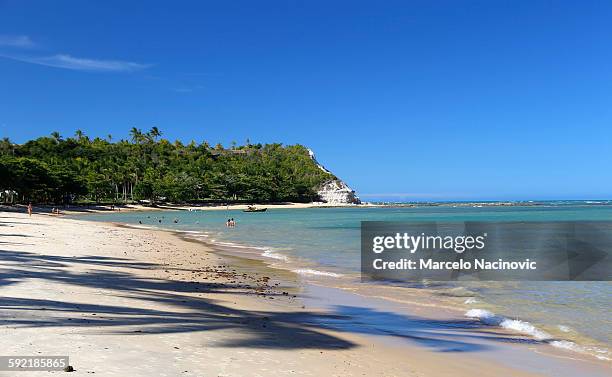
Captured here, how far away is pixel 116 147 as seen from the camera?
19725cm

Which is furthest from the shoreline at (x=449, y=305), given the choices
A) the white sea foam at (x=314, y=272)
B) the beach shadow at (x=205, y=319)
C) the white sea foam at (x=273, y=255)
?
the white sea foam at (x=273, y=255)

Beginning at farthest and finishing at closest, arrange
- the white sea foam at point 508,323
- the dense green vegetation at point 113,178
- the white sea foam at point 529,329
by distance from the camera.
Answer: the dense green vegetation at point 113,178 → the white sea foam at point 508,323 → the white sea foam at point 529,329

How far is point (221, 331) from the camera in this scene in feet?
28.7

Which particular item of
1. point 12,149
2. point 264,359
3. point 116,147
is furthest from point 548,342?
point 116,147

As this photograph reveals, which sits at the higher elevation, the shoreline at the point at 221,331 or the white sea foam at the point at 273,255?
the shoreline at the point at 221,331

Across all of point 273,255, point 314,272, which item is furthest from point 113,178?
point 314,272

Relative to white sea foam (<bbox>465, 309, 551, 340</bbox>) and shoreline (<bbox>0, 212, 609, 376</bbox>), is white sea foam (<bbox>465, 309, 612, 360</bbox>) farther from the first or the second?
shoreline (<bbox>0, 212, 609, 376</bbox>)

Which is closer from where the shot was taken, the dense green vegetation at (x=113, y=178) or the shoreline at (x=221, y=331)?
the shoreline at (x=221, y=331)

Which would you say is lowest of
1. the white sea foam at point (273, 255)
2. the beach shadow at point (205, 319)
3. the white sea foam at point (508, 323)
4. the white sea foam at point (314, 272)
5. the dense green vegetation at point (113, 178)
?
the white sea foam at point (273, 255)

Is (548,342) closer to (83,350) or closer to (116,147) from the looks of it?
(83,350)

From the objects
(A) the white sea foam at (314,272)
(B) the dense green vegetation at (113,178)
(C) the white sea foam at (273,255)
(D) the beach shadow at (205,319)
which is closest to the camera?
(D) the beach shadow at (205,319)

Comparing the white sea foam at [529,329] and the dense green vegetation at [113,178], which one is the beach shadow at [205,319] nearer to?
the white sea foam at [529,329]

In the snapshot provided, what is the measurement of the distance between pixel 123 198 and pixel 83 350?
5483 inches

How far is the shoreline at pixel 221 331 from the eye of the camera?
702 centimetres
